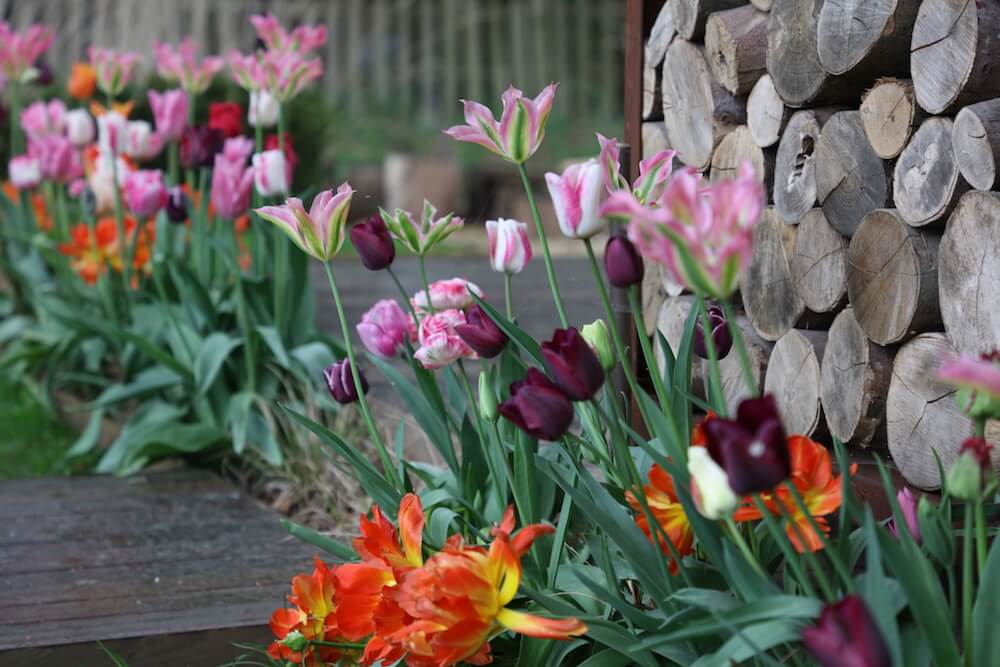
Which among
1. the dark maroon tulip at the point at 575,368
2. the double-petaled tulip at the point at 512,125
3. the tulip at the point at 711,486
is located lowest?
the tulip at the point at 711,486

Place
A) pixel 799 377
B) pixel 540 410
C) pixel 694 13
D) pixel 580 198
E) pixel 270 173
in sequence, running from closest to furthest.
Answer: pixel 540 410, pixel 580 198, pixel 799 377, pixel 694 13, pixel 270 173

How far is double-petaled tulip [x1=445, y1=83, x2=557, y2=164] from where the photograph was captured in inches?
48.4

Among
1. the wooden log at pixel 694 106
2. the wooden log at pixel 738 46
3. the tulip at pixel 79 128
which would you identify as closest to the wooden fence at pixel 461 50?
the tulip at pixel 79 128

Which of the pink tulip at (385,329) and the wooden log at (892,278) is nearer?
the wooden log at (892,278)

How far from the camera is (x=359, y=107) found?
9.30 metres

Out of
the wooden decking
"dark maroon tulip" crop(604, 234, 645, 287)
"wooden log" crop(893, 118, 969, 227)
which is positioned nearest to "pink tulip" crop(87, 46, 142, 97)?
the wooden decking

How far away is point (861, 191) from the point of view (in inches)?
59.7

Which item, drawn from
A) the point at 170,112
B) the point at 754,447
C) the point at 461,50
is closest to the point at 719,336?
the point at 754,447

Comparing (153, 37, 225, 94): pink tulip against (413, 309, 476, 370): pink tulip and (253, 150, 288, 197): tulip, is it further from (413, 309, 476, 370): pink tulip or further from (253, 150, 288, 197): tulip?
(413, 309, 476, 370): pink tulip

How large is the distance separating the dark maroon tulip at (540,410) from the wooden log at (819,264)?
67cm

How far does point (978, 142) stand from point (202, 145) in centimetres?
182

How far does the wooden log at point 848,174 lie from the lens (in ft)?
4.91

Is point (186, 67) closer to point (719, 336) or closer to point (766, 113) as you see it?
point (766, 113)

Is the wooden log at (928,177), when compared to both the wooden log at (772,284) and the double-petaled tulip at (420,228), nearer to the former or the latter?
the wooden log at (772,284)
